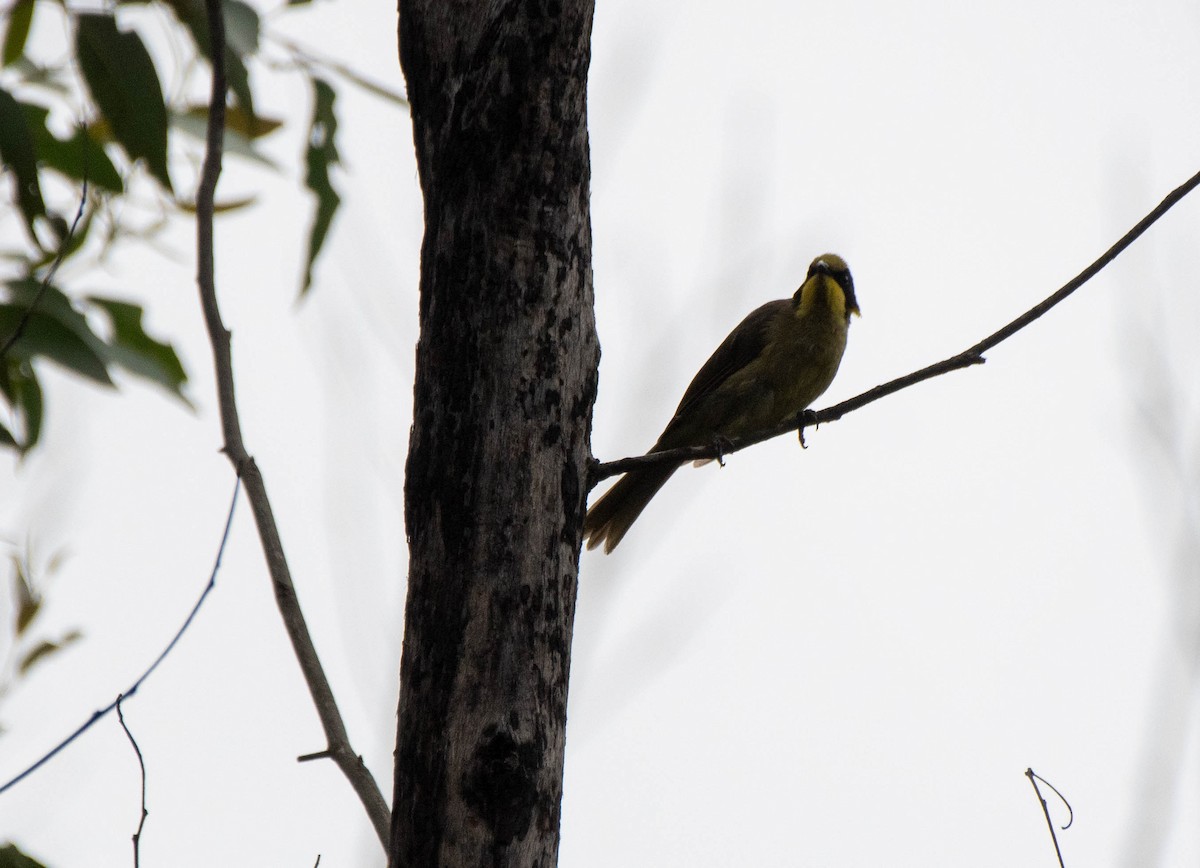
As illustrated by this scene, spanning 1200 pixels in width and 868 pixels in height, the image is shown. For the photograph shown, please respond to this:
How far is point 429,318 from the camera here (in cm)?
175

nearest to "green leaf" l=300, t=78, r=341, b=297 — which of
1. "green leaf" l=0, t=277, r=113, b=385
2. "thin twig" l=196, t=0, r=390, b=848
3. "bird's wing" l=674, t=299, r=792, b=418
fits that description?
"green leaf" l=0, t=277, r=113, b=385

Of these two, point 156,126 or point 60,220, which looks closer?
point 156,126

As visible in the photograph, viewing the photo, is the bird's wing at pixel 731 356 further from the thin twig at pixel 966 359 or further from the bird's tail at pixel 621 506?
the thin twig at pixel 966 359

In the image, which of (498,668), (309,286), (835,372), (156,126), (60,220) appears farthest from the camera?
(835,372)

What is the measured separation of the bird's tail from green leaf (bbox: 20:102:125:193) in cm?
230

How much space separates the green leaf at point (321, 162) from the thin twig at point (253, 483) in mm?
1053

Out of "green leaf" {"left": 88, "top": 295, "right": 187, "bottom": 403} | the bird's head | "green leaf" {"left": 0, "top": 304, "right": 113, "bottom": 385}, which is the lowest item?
"green leaf" {"left": 0, "top": 304, "right": 113, "bottom": 385}

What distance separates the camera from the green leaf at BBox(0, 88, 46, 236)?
2.32 metres

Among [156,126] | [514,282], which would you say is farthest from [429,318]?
[156,126]

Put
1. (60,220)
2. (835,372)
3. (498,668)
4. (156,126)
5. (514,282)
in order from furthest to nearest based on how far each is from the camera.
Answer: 1. (835,372)
2. (60,220)
3. (156,126)
4. (514,282)
5. (498,668)

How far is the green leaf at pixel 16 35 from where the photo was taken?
269 cm

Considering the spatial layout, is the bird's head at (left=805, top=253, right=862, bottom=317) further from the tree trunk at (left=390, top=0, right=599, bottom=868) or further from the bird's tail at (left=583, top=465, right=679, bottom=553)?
the tree trunk at (left=390, top=0, right=599, bottom=868)

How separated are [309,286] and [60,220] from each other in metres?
0.49

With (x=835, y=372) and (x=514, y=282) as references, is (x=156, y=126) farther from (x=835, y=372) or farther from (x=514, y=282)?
(x=835, y=372)
